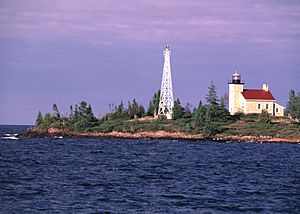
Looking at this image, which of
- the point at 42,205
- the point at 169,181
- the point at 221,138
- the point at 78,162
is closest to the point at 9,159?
the point at 78,162

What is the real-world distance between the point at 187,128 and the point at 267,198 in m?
90.5

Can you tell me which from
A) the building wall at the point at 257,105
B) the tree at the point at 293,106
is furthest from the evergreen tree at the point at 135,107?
the tree at the point at 293,106

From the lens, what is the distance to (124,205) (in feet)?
119

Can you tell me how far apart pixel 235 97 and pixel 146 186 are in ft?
331

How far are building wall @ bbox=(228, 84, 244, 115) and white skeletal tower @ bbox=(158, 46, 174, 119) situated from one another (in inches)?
511

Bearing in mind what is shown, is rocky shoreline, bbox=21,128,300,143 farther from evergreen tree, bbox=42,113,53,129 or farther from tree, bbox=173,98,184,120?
tree, bbox=173,98,184,120

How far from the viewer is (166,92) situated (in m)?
140

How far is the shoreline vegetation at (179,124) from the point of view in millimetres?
127125

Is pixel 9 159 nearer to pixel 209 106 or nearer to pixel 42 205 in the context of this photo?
pixel 42 205

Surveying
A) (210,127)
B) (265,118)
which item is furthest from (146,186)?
(265,118)

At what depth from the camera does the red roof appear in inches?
5615

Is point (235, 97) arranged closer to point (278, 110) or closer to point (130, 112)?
point (278, 110)

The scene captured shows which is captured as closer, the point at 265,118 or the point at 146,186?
the point at 146,186

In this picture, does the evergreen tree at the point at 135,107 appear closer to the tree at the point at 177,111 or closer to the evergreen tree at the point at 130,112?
the evergreen tree at the point at 130,112
